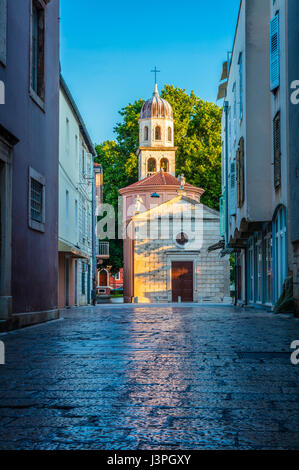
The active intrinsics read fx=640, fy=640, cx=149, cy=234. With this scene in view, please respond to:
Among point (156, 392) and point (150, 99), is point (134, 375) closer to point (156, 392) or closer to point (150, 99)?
point (156, 392)

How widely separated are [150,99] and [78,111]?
30061mm

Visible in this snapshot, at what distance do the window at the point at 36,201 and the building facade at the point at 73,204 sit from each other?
892 cm

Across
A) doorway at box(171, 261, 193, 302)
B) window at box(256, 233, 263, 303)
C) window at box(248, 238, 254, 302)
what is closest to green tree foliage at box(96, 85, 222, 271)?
doorway at box(171, 261, 193, 302)

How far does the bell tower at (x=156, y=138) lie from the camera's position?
2212 inches

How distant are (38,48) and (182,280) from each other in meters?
32.9

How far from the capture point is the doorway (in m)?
45.4

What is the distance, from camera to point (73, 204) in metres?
28.3

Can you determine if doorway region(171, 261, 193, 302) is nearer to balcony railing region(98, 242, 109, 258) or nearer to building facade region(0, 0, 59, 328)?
balcony railing region(98, 242, 109, 258)

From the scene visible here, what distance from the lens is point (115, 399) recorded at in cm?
416

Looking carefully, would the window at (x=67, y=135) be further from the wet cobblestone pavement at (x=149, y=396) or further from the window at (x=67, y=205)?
the wet cobblestone pavement at (x=149, y=396)

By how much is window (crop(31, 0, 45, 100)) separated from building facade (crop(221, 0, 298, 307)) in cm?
558

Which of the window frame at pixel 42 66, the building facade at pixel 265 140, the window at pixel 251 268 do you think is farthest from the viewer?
the window at pixel 251 268

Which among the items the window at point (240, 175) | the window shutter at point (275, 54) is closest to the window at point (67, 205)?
the window at point (240, 175)
